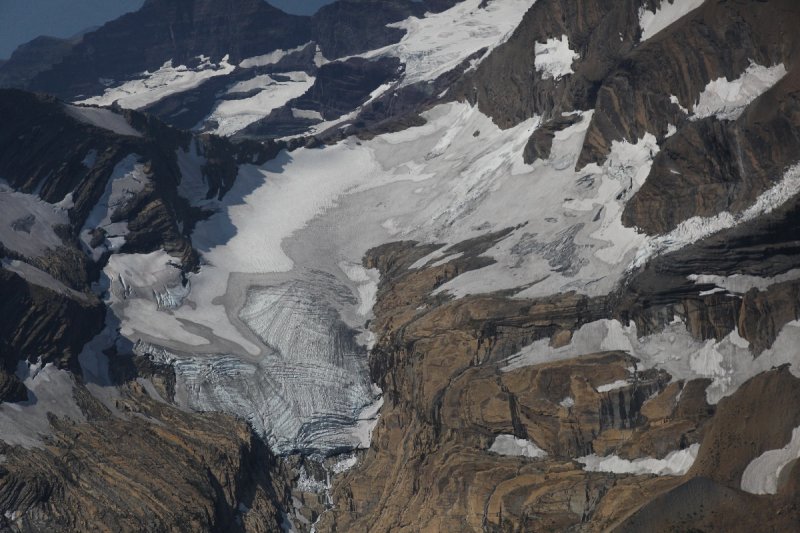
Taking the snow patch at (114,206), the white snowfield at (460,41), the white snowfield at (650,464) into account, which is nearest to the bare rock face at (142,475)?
the snow patch at (114,206)

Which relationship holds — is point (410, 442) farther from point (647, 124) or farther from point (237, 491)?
point (647, 124)

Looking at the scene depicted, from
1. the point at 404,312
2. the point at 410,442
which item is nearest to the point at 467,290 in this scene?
the point at 404,312

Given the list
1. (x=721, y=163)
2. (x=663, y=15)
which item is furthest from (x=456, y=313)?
(x=663, y=15)

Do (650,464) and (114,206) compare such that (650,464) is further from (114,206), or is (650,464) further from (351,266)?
(114,206)

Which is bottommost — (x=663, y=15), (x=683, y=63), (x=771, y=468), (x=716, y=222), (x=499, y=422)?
(x=499, y=422)

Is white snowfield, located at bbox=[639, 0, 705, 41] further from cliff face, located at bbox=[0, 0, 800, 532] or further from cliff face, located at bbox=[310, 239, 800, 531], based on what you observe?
cliff face, located at bbox=[310, 239, 800, 531]

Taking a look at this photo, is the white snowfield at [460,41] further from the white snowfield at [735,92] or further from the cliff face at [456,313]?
the white snowfield at [735,92]
